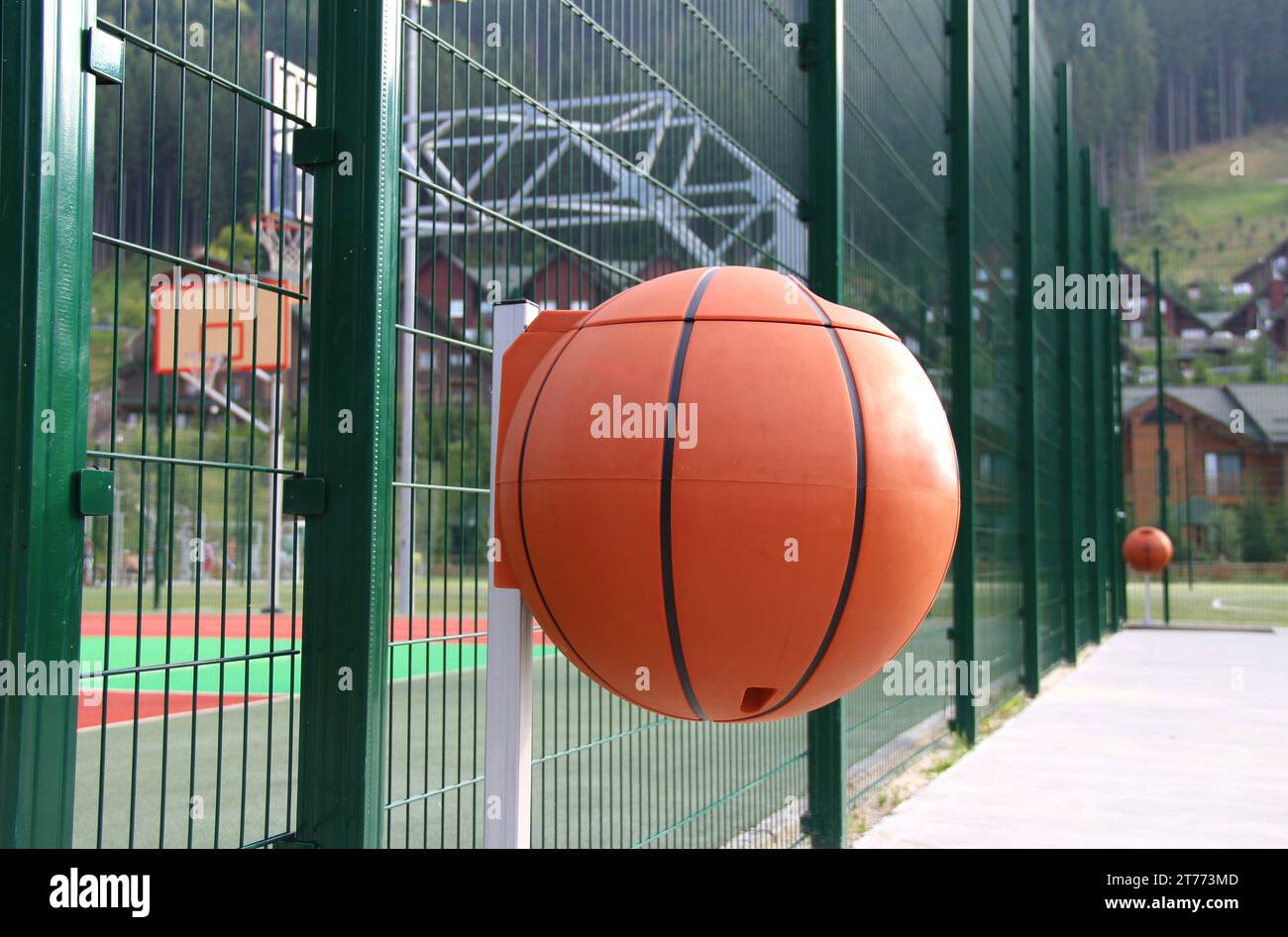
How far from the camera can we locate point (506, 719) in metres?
2.37

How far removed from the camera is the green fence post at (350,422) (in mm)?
2572

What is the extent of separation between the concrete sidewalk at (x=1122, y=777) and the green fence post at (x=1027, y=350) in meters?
0.72

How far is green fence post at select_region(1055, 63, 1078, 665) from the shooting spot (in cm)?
1377

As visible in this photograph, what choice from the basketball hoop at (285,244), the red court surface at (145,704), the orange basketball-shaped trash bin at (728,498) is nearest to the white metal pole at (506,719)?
the orange basketball-shaped trash bin at (728,498)

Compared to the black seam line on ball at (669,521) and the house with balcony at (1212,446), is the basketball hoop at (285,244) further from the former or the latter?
the house with balcony at (1212,446)

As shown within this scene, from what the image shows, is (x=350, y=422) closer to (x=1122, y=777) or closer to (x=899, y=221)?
(x=899, y=221)

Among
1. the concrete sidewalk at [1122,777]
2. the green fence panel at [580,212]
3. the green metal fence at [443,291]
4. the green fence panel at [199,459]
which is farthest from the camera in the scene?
the concrete sidewalk at [1122,777]

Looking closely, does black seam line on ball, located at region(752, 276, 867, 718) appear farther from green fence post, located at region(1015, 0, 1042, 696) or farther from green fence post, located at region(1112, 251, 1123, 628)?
green fence post, located at region(1112, 251, 1123, 628)

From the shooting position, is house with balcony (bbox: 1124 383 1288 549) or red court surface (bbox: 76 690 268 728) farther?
house with balcony (bbox: 1124 383 1288 549)

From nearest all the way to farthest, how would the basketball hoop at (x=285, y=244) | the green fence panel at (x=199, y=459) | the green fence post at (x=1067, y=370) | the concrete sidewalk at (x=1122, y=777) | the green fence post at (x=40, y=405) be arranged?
1. the green fence post at (x=40, y=405)
2. the green fence panel at (x=199, y=459)
3. the basketball hoop at (x=285, y=244)
4. the concrete sidewalk at (x=1122, y=777)
5. the green fence post at (x=1067, y=370)

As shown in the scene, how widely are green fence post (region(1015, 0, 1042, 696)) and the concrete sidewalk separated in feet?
2.35

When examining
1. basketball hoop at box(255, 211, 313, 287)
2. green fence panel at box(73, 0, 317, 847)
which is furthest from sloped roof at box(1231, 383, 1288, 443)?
basketball hoop at box(255, 211, 313, 287)
